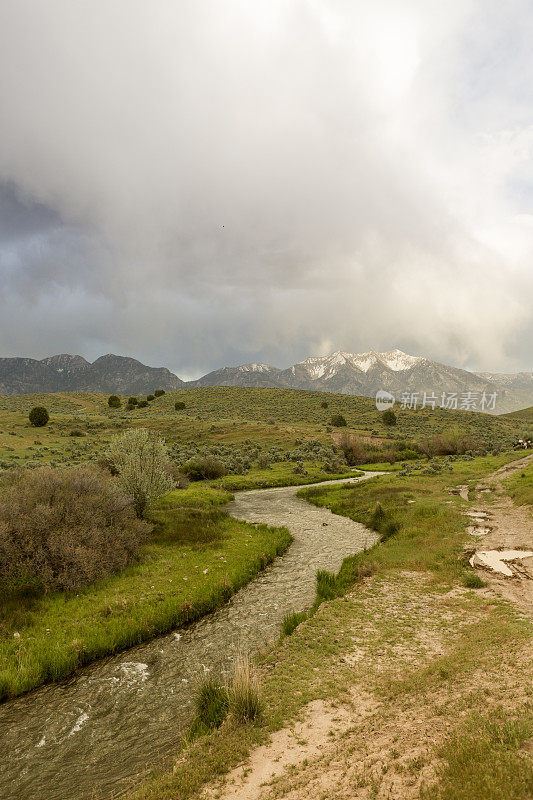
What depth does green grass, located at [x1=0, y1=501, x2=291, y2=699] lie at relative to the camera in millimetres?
12531

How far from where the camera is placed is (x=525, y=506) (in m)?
27.2

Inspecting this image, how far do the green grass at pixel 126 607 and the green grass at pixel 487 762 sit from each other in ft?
39.6

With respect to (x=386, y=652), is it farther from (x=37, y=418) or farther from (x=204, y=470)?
(x=37, y=418)

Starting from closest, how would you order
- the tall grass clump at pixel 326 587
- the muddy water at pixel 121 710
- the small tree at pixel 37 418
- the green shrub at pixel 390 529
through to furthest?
the muddy water at pixel 121 710 → the tall grass clump at pixel 326 587 → the green shrub at pixel 390 529 → the small tree at pixel 37 418

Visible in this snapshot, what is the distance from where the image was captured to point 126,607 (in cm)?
1569

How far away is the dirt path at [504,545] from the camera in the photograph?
14.8 m

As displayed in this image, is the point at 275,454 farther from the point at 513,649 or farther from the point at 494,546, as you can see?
the point at 513,649

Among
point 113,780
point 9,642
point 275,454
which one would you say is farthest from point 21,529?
point 275,454

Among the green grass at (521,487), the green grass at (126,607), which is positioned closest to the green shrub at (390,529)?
the green grass at (126,607)

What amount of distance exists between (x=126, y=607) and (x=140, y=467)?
43.1 feet

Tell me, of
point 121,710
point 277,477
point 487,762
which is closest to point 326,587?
point 121,710

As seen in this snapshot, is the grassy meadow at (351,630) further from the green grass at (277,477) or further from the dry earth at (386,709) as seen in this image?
the green grass at (277,477)

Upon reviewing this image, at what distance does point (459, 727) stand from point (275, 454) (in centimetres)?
5780

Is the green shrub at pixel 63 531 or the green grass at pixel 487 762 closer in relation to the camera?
the green grass at pixel 487 762
